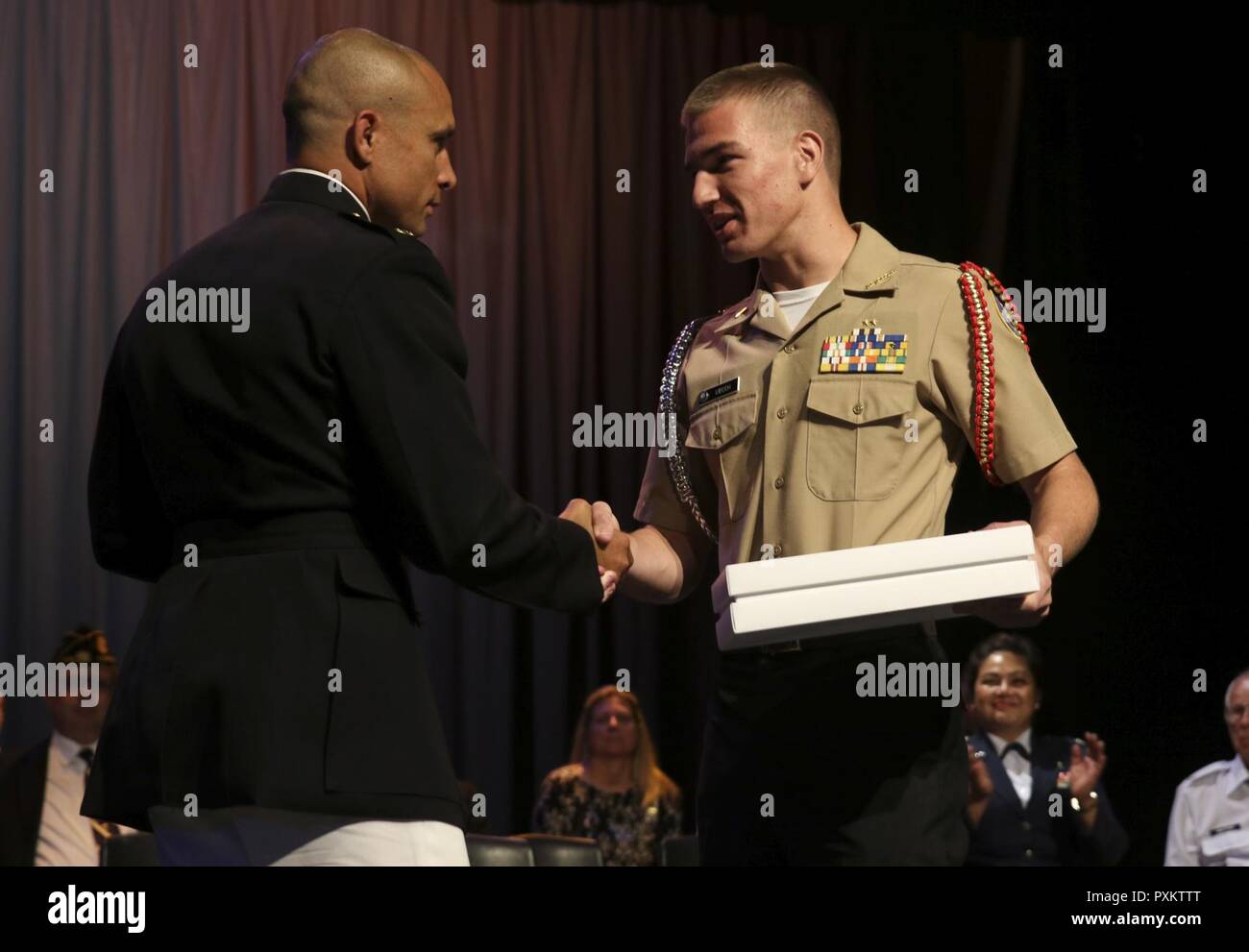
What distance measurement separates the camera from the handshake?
2.35m

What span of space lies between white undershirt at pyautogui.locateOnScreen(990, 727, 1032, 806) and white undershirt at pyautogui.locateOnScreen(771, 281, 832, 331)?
8.38 feet

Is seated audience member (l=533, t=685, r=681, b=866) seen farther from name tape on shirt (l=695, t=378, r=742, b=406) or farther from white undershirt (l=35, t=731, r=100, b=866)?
name tape on shirt (l=695, t=378, r=742, b=406)

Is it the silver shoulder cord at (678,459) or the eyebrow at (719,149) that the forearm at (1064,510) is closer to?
the silver shoulder cord at (678,459)

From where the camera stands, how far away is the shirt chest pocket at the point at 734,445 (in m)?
2.41

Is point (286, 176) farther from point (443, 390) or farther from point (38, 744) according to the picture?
point (38, 744)

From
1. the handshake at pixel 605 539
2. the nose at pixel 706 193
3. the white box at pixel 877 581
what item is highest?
the nose at pixel 706 193

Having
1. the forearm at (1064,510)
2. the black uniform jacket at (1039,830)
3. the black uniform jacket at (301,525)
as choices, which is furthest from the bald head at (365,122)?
the black uniform jacket at (1039,830)

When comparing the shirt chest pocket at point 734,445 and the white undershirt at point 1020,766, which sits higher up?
the shirt chest pocket at point 734,445

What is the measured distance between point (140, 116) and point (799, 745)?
407cm

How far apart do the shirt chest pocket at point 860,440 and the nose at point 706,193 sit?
1.20ft

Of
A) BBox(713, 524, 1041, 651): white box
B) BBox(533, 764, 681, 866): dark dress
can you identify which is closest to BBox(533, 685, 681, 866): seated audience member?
BBox(533, 764, 681, 866): dark dress

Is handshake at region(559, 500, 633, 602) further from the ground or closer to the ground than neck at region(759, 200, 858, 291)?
closer to the ground

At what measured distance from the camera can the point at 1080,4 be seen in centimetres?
523

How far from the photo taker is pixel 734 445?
7.97ft
